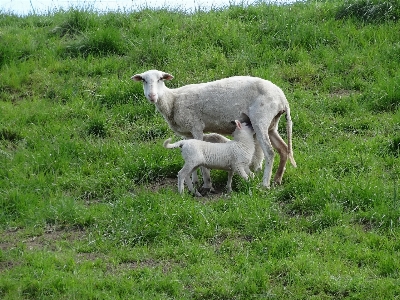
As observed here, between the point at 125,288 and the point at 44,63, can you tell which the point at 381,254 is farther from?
the point at 44,63

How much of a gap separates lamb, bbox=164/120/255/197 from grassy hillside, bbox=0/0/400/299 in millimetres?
265

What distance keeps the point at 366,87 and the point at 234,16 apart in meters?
3.40

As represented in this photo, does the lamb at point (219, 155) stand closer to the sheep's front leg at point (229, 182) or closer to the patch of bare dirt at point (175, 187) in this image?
the sheep's front leg at point (229, 182)

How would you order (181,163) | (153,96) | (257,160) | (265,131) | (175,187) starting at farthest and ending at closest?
1. (181,163)
2. (257,160)
3. (175,187)
4. (153,96)
5. (265,131)

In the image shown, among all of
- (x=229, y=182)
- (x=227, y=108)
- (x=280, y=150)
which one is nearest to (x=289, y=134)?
(x=280, y=150)

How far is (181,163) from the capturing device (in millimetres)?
12188

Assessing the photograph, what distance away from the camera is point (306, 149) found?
12594mm

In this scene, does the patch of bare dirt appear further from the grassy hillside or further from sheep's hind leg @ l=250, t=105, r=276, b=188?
sheep's hind leg @ l=250, t=105, r=276, b=188

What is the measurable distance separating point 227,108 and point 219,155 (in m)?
0.82

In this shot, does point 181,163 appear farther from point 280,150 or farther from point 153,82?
point 280,150

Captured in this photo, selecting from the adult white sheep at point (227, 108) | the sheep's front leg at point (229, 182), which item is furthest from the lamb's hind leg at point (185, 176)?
the sheep's front leg at point (229, 182)

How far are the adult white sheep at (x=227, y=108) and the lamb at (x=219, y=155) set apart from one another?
24 centimetres

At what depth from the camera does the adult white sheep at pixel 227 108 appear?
11391mm

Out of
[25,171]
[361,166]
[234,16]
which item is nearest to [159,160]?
[25,171]
